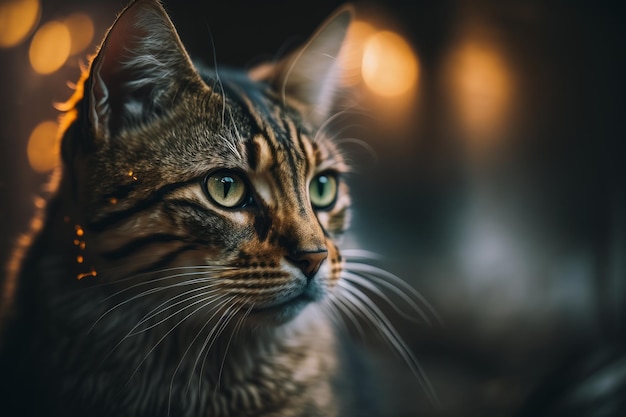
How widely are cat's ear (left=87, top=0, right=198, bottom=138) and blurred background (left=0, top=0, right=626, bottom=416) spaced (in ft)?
0.30

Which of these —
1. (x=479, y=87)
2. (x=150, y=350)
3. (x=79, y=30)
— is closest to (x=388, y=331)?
(x=150, y=350)

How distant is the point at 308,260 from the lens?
658 millimetres

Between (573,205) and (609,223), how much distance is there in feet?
0.39

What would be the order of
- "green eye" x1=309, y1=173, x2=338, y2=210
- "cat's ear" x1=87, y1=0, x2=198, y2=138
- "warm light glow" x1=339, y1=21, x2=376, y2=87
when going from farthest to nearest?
"warm light glow" x1=339, y1=21, x2=376, y2=87 → "green eye" x1=309, y1=173, x2=338, y2=210 → "cat's ear" x1=87, y1=0, x2=198, y2=138

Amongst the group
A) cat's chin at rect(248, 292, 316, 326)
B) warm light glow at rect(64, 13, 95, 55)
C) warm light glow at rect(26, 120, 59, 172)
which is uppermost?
warm light glow at rect(64, 13, 95, 55)

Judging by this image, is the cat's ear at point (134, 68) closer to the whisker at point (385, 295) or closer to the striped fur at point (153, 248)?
the striped fur at point (153, 248)

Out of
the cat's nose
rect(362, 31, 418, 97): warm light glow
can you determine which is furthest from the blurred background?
the cat's nose

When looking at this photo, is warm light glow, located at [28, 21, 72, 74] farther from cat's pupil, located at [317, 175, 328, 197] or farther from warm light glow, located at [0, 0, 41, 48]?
cat's pupil, located at [317, 175, 328, 197]

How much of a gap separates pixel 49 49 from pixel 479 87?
0.77 metres

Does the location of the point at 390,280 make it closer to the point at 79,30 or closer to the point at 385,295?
the point at 385,295

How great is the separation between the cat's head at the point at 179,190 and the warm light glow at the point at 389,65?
0.34 metres

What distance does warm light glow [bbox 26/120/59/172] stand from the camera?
67 centimetres

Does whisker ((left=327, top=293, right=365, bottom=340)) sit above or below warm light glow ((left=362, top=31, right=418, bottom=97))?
below

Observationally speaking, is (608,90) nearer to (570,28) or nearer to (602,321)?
(570,28)
